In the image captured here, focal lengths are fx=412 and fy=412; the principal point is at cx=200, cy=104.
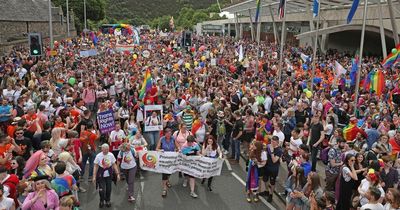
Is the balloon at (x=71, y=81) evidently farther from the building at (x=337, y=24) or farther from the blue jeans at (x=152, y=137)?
the building at (x=337, y=24)

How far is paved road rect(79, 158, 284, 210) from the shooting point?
27.6 feet

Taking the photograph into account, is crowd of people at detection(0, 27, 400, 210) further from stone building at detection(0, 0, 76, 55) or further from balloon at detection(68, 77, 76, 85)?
stone building at detection(0, 0, 76, 55)

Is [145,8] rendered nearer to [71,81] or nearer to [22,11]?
[22,11]

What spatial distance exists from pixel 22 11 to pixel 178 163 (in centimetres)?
3891

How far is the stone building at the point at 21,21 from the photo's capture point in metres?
32.6

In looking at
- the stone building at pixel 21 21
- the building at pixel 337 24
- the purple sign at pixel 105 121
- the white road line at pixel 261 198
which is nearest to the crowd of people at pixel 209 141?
the white road line at pixel 261 198

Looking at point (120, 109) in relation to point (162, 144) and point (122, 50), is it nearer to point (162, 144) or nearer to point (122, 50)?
point (162, 144)

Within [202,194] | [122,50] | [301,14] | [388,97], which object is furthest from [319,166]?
[301,14]

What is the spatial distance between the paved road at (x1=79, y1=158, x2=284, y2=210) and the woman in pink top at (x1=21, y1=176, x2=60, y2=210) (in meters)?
2.48

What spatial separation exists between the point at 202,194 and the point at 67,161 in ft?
10.2

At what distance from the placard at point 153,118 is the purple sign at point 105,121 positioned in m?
0.90

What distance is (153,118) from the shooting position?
36.1 ft

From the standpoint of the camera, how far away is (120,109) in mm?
12133

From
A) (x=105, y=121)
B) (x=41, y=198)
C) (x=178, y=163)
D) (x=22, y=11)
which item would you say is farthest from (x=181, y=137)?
(x=22, y=11)
